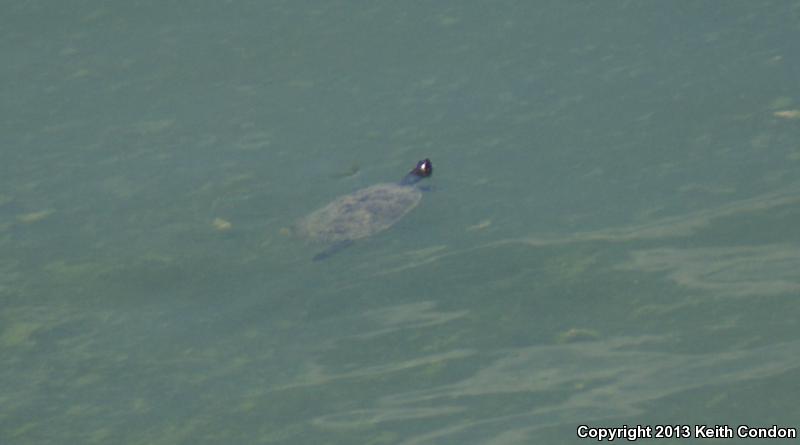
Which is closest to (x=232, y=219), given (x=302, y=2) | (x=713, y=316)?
(x=713, y=316)

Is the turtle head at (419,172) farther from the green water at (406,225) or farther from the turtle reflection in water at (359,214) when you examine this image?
the green water at (406,225)

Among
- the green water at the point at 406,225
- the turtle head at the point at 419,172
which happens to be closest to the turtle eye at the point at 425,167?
the turtle head at the point at 419,172

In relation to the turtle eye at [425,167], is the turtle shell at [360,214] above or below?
below

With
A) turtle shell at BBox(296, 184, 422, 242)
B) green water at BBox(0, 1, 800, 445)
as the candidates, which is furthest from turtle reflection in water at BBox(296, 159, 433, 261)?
green water at BBox(0, 1, 800, 445)

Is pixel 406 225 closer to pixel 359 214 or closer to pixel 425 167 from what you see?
pixel 359 214

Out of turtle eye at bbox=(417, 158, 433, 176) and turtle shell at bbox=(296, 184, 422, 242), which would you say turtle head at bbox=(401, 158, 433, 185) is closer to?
turtle eye at bbox=(417, 158, 433, 176)

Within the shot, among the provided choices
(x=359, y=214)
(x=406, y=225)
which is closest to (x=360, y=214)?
(x=359, y=214)
